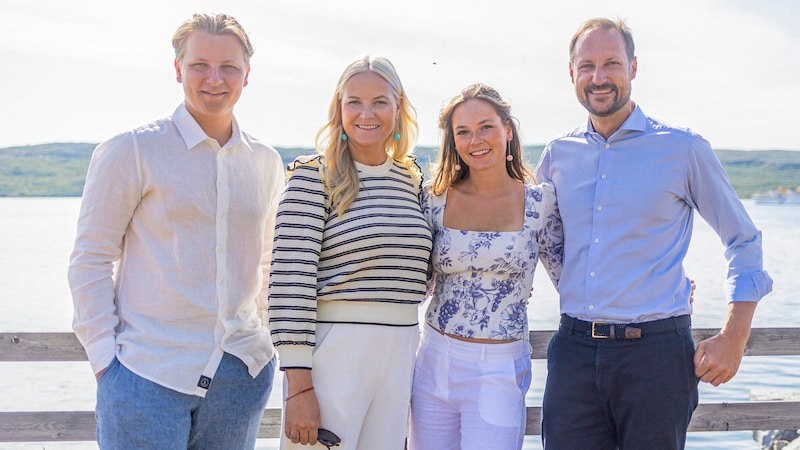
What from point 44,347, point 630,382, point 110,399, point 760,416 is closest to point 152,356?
point 110,399

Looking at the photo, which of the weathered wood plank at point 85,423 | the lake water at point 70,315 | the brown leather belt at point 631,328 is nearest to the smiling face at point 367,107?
the brown leather belt at point 631,328

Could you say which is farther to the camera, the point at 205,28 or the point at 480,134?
the point at 480,134

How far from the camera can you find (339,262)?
121 inches

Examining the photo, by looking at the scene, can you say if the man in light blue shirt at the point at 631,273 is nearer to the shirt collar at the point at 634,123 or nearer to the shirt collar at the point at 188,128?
the shirt collar at the point at 634,123

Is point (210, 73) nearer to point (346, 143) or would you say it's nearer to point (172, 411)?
point (346, 143)

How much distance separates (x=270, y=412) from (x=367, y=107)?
160 cm

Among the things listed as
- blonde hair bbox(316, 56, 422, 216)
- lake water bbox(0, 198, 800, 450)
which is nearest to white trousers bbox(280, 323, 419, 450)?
blonde hair bbox(316, 56, 422, 216)

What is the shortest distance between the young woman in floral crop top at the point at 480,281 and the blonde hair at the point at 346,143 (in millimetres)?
242

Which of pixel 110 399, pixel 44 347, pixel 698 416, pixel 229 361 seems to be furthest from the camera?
pixel 698 416

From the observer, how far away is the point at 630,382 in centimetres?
319

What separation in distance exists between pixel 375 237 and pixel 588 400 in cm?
112

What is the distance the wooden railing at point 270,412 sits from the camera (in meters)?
3.68

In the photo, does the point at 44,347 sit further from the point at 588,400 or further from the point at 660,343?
the point at 660,343

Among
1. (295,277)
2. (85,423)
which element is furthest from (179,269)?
(85,423)
